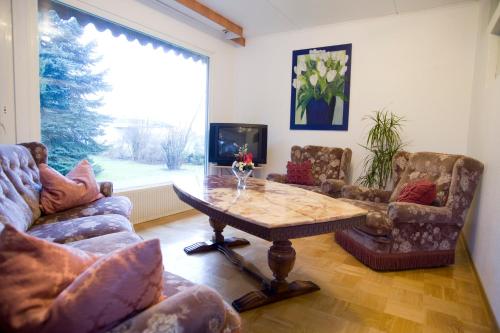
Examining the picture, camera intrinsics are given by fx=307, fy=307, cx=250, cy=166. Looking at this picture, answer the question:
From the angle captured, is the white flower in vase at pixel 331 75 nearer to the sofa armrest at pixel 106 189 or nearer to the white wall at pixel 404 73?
the white wall at pixel 404 73

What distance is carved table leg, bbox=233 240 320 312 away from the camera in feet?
6.41

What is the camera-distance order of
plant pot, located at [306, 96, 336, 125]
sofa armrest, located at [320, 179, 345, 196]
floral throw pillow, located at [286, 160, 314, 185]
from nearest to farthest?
1. sofa armrest, located at [320, 179, 345, 196]
2. floral throw pillow, located at [286, 160, 314, 185]
3. plant pot, located at [306, 96, 336, 125]

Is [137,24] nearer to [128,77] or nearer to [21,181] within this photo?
[128,77]

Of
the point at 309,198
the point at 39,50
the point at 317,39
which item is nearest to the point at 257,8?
the point at 317,39

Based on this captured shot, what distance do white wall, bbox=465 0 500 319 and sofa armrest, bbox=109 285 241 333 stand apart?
5.97 ft

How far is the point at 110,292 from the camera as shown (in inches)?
29.5

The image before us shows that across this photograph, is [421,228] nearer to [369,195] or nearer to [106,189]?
[369,195]

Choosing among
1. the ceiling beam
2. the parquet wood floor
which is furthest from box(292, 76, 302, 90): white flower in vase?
the parquet wood floor

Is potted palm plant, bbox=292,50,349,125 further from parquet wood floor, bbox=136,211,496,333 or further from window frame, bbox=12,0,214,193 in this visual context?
window frame, bbox=12,0,214,193

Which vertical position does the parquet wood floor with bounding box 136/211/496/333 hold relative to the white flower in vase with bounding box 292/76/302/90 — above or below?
below

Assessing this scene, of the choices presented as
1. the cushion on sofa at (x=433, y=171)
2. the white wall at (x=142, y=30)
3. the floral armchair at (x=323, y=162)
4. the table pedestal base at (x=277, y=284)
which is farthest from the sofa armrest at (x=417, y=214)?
the white wall at (x=142, y=30)

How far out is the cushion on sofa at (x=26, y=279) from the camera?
696 mm

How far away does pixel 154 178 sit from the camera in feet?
13.1

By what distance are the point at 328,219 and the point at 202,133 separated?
3.26 m
